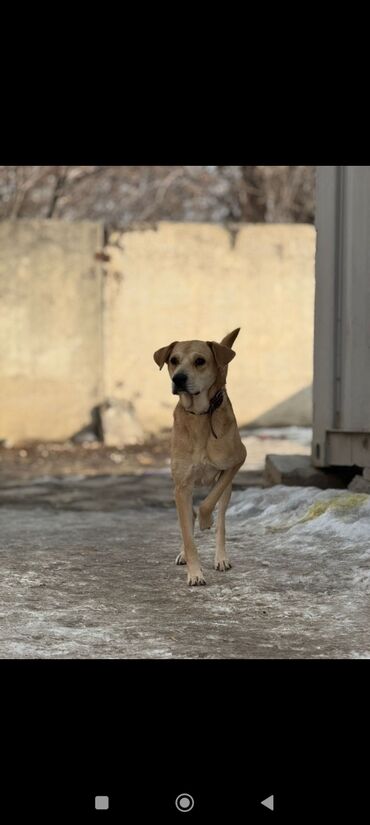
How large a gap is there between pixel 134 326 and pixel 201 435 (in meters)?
6.96

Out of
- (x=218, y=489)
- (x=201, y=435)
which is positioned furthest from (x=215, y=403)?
(x=218, y=489)

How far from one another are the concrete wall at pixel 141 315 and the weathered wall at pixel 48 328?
0.5 inches

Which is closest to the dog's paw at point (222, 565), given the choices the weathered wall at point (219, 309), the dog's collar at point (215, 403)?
the dog's collar at point (215, 403)

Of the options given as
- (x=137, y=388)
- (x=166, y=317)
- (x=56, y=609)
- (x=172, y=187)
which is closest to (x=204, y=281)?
(x=166, y=317)

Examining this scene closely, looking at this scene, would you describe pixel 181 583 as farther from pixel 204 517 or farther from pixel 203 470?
pixel 203 470

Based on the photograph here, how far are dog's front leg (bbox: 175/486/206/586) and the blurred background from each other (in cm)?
530

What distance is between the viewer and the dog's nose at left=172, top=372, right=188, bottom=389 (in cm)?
370

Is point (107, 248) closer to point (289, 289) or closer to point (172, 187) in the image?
point (289, 289)

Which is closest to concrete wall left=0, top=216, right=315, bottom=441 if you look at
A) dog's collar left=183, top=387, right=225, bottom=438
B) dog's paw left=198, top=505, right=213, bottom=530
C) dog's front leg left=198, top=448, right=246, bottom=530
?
dog's paw left=198, top=505, right=213, bottom=530

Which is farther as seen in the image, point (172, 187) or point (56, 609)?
point (172, 187)

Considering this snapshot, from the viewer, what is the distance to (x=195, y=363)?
12.4 ft

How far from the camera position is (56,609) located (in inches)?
140
